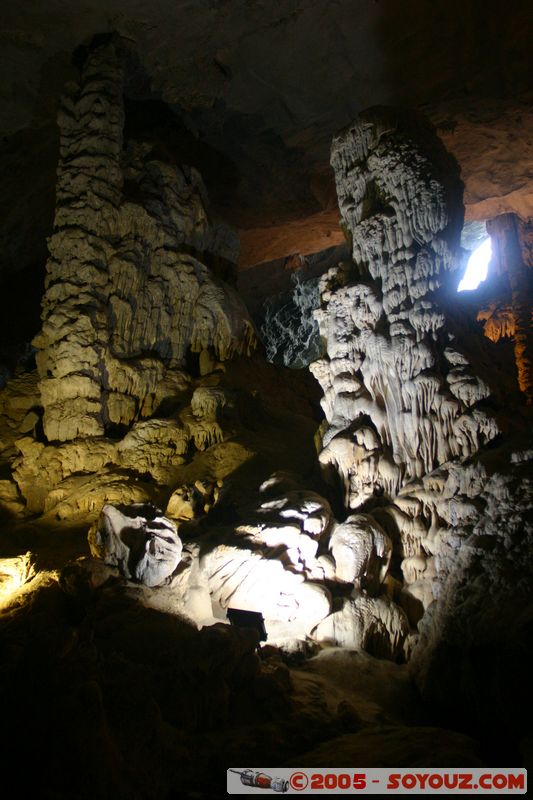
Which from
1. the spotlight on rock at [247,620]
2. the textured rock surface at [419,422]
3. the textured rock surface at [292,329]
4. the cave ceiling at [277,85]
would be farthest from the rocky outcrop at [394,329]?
the textured rock surface at [292,329]

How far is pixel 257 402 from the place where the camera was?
12.3 metres

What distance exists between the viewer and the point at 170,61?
1206 cm

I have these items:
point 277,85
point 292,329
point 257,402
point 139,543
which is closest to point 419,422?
point 139,543

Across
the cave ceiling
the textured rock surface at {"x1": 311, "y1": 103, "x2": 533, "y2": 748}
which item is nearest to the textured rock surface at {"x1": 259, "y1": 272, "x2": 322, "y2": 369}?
the cave ceiling

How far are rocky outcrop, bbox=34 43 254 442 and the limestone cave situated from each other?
2.5 inches

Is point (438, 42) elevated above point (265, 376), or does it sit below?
above

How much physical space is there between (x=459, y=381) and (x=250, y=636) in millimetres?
4559

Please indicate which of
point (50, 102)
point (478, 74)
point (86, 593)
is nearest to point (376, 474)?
point (86, 593)

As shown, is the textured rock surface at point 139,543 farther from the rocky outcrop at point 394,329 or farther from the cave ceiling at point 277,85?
the cave ceiling at point 277,85

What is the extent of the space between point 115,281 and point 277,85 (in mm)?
5312

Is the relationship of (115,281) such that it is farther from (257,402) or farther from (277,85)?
(277,85)

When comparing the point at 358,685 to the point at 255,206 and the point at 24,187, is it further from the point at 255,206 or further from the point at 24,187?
the point at 24,187

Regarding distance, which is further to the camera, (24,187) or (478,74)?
(24,187)

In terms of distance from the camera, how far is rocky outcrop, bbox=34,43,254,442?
37.5 feet
